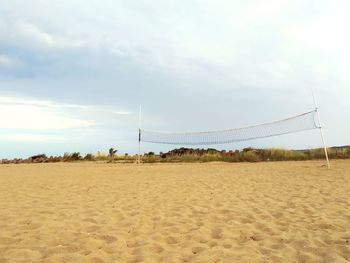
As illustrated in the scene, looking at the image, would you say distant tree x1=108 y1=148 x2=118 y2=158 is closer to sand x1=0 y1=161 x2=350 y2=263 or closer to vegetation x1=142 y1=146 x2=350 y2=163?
vegetation x1=142 y1=146 x2=350 y2=163

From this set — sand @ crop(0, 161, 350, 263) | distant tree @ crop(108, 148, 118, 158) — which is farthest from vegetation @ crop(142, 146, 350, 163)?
sand @ crop(0, 161, 350, 263)

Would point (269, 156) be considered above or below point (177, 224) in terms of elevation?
above

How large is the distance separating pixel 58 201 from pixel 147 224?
2.84 metres

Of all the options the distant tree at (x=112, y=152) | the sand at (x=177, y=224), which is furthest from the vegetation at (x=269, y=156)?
the sand at (x=177, y=224)

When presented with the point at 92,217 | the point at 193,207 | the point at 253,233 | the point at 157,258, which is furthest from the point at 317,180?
the point at 157,258

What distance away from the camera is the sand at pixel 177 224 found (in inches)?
169

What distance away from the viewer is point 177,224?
18.5 feet

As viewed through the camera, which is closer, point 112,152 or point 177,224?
point 177,224

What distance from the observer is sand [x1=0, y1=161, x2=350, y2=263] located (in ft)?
14.1

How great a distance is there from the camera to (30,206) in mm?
7023

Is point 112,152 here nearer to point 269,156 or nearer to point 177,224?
point 269,156

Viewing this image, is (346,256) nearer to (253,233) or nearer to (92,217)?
(253,233)

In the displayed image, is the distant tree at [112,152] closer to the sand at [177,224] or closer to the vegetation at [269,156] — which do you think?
the vegetation at [269,156]

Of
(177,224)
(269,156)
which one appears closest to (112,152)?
(269,156)
